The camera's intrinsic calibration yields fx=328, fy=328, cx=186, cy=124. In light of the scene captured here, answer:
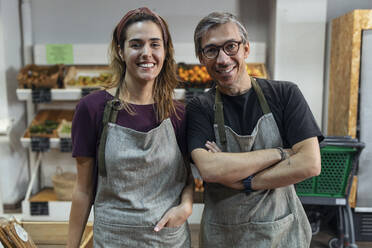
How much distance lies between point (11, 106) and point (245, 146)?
3.48 metres

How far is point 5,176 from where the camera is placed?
4016 millimetres

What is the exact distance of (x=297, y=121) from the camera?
138 cm

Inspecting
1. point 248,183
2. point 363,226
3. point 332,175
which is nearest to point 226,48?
point 248,183

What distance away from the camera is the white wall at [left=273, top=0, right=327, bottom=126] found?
363 cm

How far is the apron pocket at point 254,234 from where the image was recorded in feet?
4.62

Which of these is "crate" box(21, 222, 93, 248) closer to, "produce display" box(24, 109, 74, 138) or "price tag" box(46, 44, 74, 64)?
"produce display" box(24, 109, 74, 138)

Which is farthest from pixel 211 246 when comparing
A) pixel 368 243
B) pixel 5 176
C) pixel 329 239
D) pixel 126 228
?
pixel 5 176

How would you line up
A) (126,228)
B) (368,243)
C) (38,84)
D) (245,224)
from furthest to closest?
(38,84) → (368,243) → (245,224) → (126,228)

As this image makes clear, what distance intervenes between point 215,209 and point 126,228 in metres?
0.41

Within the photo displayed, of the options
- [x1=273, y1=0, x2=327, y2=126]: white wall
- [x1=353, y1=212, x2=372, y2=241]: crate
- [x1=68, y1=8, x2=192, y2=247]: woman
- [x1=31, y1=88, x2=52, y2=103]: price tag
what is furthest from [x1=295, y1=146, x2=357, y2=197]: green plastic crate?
[x1=31, y1=88, x2=52, y2=103]: price tag

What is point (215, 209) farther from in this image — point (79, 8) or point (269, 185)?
point (79, 8)

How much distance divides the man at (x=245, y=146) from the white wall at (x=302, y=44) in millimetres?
2417

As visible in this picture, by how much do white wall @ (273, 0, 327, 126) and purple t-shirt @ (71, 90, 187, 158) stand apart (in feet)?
8.88

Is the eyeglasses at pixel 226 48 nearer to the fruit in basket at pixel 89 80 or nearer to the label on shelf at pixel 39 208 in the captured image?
the fruit in basket at pixel 89 80
